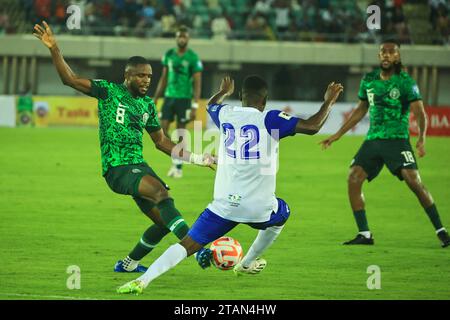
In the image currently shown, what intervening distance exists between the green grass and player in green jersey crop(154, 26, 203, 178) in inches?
48.9

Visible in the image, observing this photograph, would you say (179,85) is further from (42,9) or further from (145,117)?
(42,9)

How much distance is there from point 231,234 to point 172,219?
4022 mm

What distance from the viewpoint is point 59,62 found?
33.5ft

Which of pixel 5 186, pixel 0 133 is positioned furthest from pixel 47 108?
pixel 5 186

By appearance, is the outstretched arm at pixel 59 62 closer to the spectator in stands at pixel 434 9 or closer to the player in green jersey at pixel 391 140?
the player in green jersey at pixel 391 140

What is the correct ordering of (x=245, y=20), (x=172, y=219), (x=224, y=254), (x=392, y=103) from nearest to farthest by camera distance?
(x=224, y=254) < (x=172, y=219) < (x=392, y=103) < (x=245, y=20)

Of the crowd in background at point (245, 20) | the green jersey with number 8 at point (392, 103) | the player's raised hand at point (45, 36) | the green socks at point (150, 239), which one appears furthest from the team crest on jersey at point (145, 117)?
the crowd in background at point (245, 20)

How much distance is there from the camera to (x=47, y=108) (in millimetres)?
36531

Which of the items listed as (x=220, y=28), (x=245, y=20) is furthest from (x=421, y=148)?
(x=245, y=20)

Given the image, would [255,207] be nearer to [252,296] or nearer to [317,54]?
[252,296]

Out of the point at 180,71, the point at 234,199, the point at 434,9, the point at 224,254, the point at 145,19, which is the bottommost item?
the point at 224,254

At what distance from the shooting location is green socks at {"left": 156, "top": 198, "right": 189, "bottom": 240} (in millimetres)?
10148

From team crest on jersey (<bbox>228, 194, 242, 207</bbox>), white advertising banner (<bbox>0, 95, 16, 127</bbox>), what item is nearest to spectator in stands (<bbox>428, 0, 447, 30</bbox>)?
white advertising banner (<bbox>0, 95, 16, 127</bbox>)

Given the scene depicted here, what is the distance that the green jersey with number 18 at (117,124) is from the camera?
34.6ft
